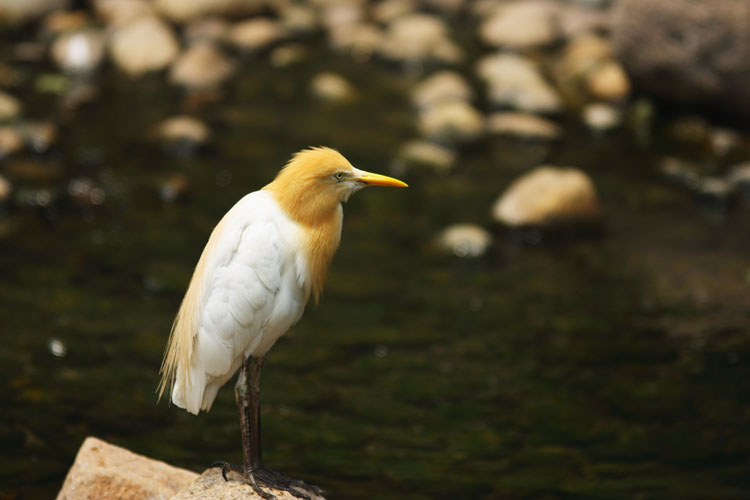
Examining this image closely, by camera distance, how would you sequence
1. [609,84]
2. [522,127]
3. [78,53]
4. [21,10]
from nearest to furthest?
[522,127] → [609,84] → [78,53] → [21,10]

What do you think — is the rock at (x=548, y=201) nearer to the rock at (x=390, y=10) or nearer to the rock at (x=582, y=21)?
the rock at (x=582, y=21)

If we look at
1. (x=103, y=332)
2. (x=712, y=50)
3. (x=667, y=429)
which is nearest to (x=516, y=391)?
(x=667, y=429)

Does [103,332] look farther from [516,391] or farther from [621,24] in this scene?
[621,24]

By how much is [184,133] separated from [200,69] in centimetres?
173

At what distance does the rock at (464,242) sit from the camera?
28.2 ft

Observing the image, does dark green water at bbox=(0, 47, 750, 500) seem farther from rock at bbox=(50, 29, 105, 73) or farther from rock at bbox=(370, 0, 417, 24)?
rock at bbox=(370, 0, 417, 24)

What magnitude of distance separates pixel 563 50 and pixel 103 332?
775cm

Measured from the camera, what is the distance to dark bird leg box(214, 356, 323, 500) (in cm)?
424

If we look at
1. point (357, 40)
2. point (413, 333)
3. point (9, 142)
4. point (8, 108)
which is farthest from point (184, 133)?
point (413, 333)

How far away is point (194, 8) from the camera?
1279cm

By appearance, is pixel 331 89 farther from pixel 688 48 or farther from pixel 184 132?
pixel 688 48

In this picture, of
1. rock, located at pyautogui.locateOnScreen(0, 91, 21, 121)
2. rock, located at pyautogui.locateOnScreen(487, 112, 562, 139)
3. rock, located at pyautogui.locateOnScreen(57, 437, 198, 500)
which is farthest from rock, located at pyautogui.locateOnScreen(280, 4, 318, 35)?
rock, located at pyautogui.locateOnScreen(57, 437, 198, 500)

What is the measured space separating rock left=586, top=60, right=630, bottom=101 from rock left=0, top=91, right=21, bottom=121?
6282 millimetres

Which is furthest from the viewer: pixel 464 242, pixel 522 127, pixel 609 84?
pixel 609 84
